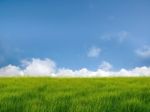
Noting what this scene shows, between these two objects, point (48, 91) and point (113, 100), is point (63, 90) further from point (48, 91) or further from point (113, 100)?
point (113, 100)

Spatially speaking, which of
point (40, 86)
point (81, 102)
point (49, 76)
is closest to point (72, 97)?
point (81, 102)

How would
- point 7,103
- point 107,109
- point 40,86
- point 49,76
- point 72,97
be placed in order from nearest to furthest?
1. point 107,109
2. point 7,103
3. point 72,97
4. point 40,86
5. point 49,76

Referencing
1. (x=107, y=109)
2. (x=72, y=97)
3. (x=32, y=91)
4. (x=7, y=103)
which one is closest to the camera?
(x=107, y=109)

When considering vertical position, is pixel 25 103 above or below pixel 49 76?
below

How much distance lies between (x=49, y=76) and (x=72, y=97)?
5.43 metres

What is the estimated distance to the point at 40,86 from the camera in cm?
952

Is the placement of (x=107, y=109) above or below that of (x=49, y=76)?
below

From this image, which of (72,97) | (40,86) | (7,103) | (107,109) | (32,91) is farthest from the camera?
(40,86)

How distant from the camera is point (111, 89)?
8938 mm

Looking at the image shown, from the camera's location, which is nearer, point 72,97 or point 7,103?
point 7,103

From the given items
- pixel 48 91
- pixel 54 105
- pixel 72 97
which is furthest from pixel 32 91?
pixel 54 105

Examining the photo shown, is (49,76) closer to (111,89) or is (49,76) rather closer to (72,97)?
(111,89)

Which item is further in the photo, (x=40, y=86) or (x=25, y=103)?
(x=40, y=86)

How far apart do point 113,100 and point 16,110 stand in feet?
7.37
